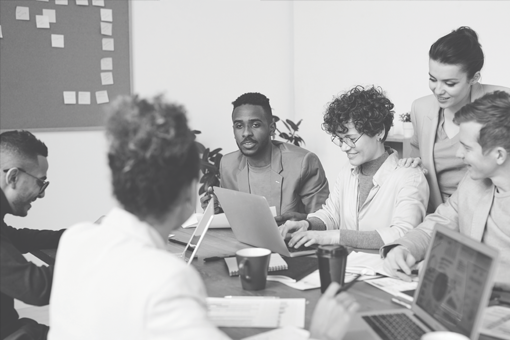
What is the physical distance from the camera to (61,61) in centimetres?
374

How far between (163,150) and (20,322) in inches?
43.7

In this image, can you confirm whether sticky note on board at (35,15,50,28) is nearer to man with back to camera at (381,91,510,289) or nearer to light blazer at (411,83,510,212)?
light blazer at (411,83,510,212)

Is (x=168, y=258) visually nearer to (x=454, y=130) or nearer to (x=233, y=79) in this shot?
(x=454, y=130)

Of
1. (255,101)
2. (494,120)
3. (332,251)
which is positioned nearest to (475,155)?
(494,120)

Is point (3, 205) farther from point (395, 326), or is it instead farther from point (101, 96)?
point (101, 96)

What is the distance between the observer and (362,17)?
4.06 metres

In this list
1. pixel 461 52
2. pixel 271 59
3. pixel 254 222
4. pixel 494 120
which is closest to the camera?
pixel 494 120

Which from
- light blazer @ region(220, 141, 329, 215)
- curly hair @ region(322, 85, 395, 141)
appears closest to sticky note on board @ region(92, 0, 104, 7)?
light blazer @ region(220, 141, 329, 215)

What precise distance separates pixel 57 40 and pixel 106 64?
385 millimetres

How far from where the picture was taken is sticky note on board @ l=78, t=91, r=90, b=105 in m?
3.82

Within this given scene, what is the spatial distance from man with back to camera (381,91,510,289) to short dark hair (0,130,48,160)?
1.23m

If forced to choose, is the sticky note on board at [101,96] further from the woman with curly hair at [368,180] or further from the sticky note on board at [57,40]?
the woman with curly hair at [368,180]

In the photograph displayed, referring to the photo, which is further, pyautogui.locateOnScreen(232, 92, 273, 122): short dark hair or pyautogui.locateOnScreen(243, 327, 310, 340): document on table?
pyautogui.locateOnScreen(232, 92, 273, 122): short dark hair

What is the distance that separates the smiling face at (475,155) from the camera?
1.54 m
